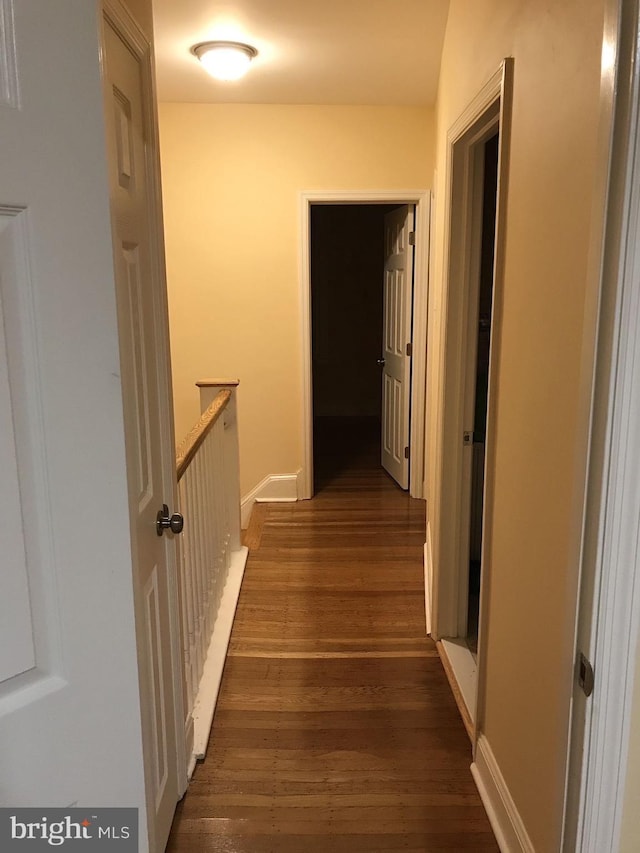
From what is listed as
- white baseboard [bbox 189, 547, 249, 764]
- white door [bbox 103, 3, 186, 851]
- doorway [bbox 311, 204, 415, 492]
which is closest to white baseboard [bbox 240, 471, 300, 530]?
white baseboard [bbox 189, 547, 249, 764]

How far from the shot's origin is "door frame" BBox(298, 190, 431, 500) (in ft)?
14.6

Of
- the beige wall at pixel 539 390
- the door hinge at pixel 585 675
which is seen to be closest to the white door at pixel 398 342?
the beige wall at pixel 539 390

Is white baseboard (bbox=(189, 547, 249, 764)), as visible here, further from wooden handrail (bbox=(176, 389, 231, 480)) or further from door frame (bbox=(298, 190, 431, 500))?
door frame (bbox=(298, 190, 431, 500))

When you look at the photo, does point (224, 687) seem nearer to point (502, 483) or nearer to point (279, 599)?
point (279, 599)

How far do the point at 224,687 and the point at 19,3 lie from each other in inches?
94.9

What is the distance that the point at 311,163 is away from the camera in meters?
4.40

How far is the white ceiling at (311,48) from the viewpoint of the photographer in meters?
3.13

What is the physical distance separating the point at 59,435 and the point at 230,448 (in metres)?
2.80

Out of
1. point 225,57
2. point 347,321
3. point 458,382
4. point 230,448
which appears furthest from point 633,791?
point 347,321

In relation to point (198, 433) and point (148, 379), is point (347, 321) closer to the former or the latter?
point (198, 433)

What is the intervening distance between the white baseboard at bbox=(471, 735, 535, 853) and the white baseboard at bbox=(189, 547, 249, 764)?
90 cm

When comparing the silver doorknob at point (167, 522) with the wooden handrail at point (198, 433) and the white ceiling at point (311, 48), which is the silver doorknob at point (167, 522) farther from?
the white ceiling at point (311, 48)

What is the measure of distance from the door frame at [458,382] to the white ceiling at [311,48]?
988 mm

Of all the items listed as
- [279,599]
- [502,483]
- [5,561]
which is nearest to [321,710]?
[279,599]
